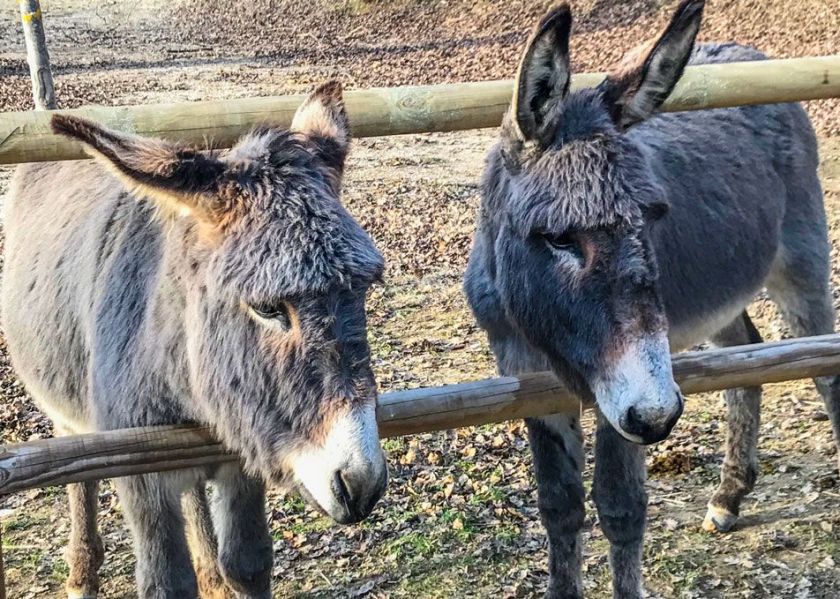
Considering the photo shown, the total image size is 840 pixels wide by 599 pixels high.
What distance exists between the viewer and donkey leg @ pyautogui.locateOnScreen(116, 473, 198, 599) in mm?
2764

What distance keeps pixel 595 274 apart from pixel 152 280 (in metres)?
1.33

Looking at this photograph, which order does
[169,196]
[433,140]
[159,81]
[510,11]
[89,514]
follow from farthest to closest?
1. [510,11]
2. [159,81]
3. [433,140]
4. [89,514]
5. [169,196]

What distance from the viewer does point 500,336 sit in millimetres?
3539

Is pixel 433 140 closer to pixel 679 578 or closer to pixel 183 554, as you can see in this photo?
pixel 679 578

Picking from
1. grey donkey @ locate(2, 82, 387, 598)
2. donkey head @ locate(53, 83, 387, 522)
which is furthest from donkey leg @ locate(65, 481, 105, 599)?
donkey head @ locate(53, 83, 387, 522)

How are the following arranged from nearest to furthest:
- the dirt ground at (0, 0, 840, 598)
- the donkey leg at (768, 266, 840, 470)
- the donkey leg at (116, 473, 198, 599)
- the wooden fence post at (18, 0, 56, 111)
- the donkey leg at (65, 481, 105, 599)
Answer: the donkey leg at (116, 473, 198, 599), the donkey leg at (65, 481, 105, 599), the dirt ground at (0, 0, 840, 598), the donkey leg at (768, 266, 840, 470), the wooden fence post at (18, 0, 56, 111)

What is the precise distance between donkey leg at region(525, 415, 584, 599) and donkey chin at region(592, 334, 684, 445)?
934 millimetres

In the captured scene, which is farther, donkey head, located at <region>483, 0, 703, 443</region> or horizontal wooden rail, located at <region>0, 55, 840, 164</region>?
horizontal wooden rail, located at <region>0, 55, 840, 164</region>

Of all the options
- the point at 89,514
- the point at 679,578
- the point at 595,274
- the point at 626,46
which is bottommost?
the point at 679,578

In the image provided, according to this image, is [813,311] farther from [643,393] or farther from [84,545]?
[84,545]

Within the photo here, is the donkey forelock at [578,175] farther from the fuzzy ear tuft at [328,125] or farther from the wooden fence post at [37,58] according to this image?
the wooden fence post at [37,58]

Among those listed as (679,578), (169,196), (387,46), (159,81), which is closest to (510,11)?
(387,46)

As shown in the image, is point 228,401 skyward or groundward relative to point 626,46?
groundward

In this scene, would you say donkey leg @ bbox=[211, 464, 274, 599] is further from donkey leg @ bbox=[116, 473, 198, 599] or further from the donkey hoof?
the donkey hoof
